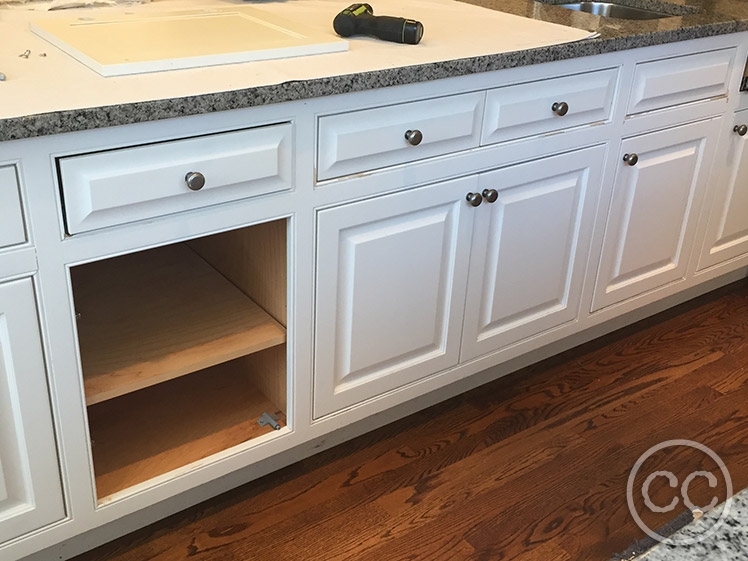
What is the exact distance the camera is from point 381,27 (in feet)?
4.99

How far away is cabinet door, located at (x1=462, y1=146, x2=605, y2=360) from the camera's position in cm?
173

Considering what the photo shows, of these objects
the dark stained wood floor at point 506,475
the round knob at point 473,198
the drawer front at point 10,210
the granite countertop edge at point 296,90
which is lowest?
the dark stained wood floor at point 506,475

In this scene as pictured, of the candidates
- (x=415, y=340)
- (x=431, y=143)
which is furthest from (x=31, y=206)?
(x=415, y=340)

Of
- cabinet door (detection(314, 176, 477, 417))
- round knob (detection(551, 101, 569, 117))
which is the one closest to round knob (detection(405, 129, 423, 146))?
cabinet door (detection(314, 176, 477, 417))

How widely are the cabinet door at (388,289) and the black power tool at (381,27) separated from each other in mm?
290

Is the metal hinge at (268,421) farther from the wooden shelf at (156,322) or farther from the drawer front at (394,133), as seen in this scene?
the drawer front at (394,133)

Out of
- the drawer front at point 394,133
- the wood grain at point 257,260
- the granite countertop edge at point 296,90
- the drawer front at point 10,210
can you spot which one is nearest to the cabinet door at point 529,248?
the drawer front at point 394,133

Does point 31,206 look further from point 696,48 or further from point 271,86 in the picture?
point 696,48

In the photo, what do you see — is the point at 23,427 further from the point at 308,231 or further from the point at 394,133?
the point at 394,133

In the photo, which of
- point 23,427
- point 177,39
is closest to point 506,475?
point 23,427

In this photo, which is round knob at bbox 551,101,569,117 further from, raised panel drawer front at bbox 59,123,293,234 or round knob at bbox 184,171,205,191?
round knob at bbox 184,171,205,191

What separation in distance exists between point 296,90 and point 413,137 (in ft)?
0.94

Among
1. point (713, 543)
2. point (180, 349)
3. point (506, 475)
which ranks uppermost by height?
point (713, 543)

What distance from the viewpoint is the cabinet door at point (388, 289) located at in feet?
4.96
